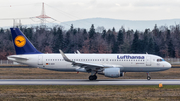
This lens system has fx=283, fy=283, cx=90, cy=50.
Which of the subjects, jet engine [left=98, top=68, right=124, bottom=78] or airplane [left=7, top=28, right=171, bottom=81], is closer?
jet engine [left=98, top=68, right=124, bottom=78]

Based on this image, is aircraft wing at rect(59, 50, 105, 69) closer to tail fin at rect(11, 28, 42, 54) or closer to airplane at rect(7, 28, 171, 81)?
airplane at rect(7, 28, 171, 81)

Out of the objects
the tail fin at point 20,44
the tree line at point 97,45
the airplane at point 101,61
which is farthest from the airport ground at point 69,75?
the tree line at point 97,45

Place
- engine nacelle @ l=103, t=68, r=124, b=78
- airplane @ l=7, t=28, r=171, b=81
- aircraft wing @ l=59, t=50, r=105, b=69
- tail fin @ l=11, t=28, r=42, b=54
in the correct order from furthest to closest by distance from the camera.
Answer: tail fin @ l=11, t=28, r=42, b=54
airplane @ l=7, t=28, r=171, b=81
aircraft wing @ l=59, t=50, r=105, b=69
engine nacelle @ l=103, t=68, r=124, b=78

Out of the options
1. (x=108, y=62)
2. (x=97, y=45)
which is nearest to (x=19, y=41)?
(x=108, y=62)

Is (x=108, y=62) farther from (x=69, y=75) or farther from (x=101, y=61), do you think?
(x=69, y=75)

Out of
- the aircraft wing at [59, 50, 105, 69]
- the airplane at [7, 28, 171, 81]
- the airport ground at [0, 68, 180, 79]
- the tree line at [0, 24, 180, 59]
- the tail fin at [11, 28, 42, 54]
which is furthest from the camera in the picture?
the tree line at [0, 24, 180, 59]

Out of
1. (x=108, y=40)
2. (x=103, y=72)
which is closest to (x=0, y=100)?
(x=103, y=72)

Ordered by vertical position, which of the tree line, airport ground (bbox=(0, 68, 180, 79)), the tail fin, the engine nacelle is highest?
the tree line

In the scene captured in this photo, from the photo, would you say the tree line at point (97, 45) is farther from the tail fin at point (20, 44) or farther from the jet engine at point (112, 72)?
the jet engine at point (112, 72)

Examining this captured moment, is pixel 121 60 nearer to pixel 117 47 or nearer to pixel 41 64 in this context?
pixel 41 64

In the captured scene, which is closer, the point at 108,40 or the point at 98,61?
the point at 98,61

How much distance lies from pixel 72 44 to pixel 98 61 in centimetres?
6886

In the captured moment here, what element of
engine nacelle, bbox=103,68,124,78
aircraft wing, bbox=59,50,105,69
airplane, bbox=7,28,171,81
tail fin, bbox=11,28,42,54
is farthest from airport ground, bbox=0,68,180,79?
engine nacelle, bbox=103,68,124,78

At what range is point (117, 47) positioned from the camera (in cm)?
10244
